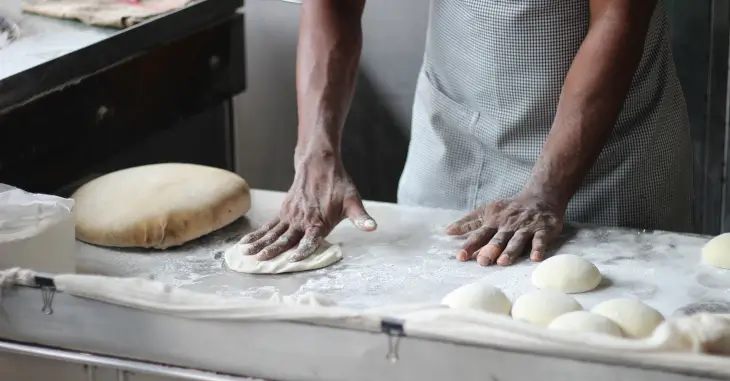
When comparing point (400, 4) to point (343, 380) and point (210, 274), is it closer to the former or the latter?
point (210, 274)

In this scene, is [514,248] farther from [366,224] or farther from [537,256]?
[366,224]

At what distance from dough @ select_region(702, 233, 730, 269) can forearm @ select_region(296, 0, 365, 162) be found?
72 cm

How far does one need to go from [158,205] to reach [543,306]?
0.74 metres

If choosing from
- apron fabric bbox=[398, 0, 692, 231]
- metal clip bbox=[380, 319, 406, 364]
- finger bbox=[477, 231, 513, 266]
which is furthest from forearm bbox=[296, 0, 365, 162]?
metal clip bbox=[380, 319, 406, 364]

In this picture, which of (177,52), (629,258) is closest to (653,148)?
(629,258)

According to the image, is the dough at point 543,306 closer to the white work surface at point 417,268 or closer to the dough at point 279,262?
the white work surface at point 417,268

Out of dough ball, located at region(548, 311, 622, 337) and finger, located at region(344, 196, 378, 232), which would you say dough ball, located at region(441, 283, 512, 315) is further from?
finger, located at region(344, 196, 378, 232)

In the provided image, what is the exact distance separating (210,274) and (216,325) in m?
0.46

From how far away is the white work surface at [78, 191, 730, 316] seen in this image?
1.37 metres

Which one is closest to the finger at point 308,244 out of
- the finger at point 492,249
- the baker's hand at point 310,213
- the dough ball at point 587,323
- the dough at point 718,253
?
the baker's hand at point 310,213

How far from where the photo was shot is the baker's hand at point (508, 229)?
148 centimetres

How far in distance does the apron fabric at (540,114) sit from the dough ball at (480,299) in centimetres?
55

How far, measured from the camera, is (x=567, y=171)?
1571 millimetres

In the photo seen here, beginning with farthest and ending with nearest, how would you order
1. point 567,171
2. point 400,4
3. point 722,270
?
point 400,4 → point 567,171 → point 722,270
